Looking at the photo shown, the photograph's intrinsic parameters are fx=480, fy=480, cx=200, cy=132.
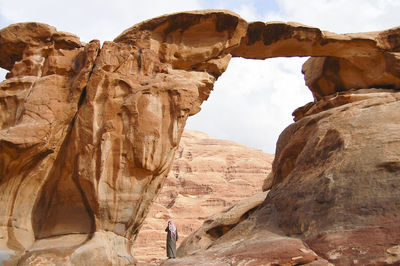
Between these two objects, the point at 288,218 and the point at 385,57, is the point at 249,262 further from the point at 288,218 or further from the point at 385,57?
the point at 385,57

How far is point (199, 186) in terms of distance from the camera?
5419 centimetres

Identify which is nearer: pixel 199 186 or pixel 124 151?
pixel 124 151

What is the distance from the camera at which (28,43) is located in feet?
42.5

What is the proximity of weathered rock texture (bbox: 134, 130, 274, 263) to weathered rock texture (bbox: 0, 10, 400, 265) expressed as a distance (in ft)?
101

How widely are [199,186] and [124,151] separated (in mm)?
43568

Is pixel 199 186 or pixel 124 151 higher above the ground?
pixel 124 151

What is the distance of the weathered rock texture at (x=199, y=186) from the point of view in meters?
46.1

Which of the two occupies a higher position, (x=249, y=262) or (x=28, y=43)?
(x=28, y=43)

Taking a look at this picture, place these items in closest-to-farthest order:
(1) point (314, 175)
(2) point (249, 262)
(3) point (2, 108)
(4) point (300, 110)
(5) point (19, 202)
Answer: (2) point (249, 262)
(1) point (314, 175)
(5) point (19, 202)
(3) point (2, 108)
(4) point (300, 110)

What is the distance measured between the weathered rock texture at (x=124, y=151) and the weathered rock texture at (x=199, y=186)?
30724mm

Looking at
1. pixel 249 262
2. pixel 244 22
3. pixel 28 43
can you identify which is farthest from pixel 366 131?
pixel 28 43

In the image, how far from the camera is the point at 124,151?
36.1ft

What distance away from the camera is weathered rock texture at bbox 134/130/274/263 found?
4614 cm

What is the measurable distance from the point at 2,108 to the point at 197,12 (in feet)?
18.6
